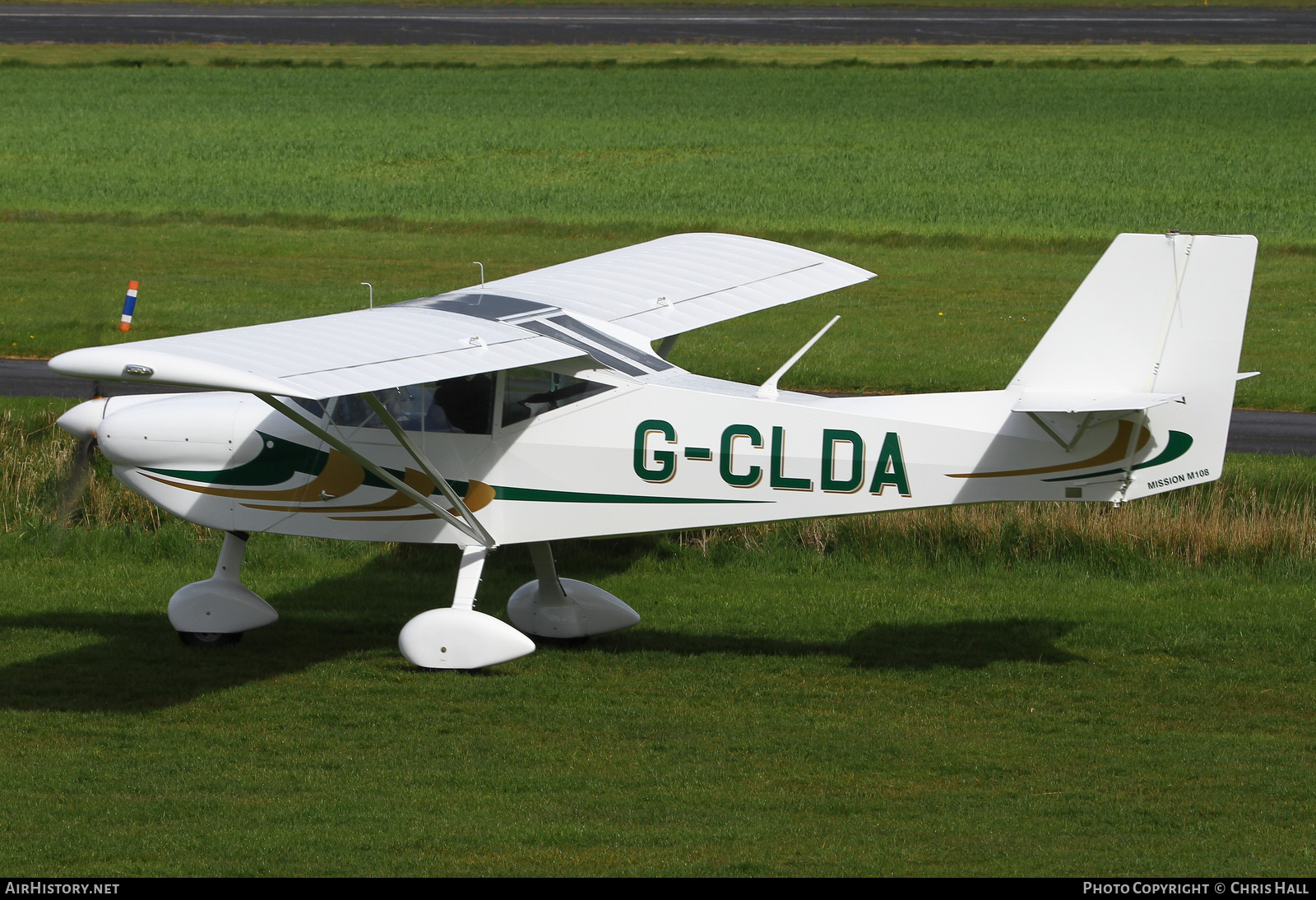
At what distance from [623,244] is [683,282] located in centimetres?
1548

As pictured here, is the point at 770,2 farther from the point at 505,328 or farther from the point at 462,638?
the point at 462,638

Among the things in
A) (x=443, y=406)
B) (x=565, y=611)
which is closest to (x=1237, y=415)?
(x=565, y=611)

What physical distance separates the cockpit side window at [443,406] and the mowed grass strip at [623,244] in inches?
340

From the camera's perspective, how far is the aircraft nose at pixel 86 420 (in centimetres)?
1072

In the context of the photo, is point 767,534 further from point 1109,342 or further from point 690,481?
point 1109,342

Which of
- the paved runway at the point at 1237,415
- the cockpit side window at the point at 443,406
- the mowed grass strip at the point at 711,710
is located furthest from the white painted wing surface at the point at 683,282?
the paved runway at the point at 1237,415

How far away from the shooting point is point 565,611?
36.9 feet

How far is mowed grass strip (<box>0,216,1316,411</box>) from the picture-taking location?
20297 millimetres

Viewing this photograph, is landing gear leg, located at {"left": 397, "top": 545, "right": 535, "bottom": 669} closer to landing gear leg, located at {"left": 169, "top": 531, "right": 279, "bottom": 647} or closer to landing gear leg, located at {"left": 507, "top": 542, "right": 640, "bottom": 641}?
landing gear leg, located at {"left": 507, "top": 542, "right": 640, "bottom": 641}

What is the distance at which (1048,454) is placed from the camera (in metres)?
9.37

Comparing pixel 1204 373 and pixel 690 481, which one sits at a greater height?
pixel 1204 373

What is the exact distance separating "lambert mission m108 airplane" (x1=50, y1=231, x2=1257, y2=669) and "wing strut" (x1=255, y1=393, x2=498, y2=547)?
0.02 m

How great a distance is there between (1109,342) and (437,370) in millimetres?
4272
